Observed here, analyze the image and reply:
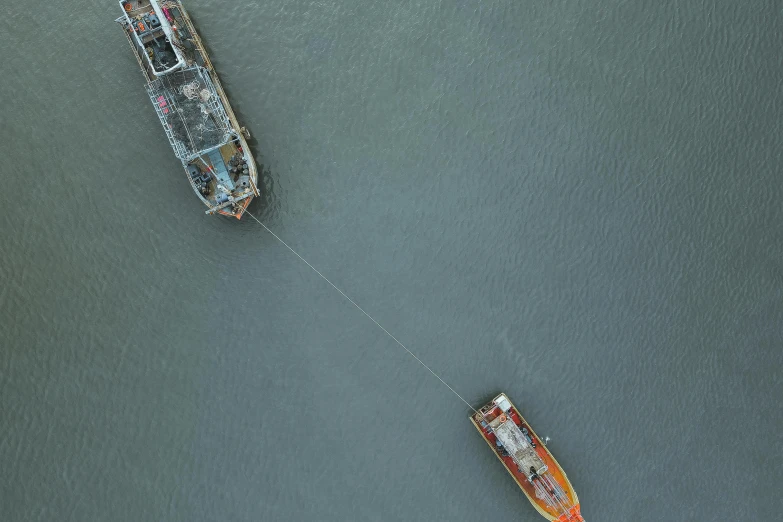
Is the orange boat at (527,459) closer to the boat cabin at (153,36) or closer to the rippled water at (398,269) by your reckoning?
the rippled water at (398,269)

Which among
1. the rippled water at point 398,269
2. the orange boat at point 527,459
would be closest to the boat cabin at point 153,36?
the rippled water at point 398,269

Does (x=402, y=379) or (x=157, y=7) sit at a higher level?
(x=157, y=7)

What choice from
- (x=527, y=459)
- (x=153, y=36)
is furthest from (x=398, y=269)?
(x=153, y=36)

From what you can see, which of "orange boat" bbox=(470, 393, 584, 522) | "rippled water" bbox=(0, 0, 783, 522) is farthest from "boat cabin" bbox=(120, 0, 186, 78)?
"orange boat" bbox=(470, 393, 584, 522)

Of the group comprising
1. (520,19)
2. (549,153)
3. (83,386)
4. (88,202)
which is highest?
(520,19)

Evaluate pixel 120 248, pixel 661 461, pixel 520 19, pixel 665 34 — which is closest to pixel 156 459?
pixel 120 248

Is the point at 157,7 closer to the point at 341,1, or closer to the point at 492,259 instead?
the point at 341,1
